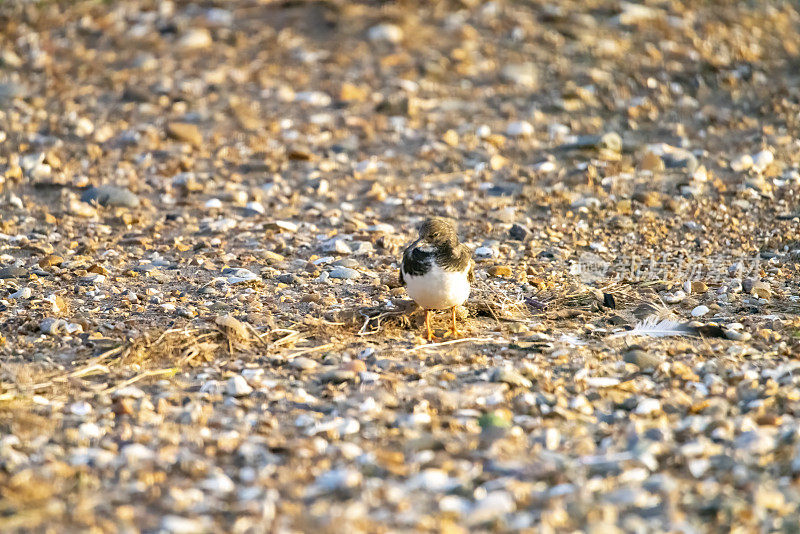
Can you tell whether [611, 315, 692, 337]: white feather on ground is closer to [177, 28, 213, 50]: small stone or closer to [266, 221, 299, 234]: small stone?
[266, 221, 299, 234]: small stone

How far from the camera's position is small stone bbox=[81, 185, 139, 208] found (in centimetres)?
786

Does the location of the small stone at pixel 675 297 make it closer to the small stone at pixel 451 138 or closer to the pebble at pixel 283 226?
the pebble at pixel 283 226

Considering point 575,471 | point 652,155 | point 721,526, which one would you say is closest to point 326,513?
point 575,471

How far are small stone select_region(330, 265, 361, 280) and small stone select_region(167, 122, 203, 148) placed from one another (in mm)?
2926

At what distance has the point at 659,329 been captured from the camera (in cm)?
563

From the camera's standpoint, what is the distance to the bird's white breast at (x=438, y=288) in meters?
5.48

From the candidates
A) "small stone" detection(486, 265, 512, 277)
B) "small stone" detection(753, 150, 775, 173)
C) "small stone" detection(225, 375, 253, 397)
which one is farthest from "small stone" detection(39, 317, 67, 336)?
"small stone" detection(753, 150, 775, 173)

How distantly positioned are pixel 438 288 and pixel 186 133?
4.31 metres

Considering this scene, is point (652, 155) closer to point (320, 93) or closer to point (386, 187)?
point (386, 187)

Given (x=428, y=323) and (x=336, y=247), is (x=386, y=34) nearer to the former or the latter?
(x=336, y=247)

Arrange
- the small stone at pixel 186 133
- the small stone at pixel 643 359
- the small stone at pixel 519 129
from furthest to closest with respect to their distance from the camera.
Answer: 1. the small stone at pixel 519 129
2. the small stone at pixel 186 133
3. the small stone at pixel 643 359

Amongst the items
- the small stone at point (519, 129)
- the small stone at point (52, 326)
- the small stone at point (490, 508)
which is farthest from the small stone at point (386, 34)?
the small stone at point (490, 508)

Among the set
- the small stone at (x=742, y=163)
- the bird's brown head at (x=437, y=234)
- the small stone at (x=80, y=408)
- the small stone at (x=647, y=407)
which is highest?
the bird's brown head at (x=437, y=234)

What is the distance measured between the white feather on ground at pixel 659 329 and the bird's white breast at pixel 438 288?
0.93 meters
